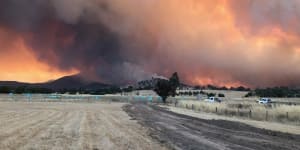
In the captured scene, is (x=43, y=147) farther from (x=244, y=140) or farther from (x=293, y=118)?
(x=293, y=118)

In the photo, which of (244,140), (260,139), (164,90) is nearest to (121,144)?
(244,140)

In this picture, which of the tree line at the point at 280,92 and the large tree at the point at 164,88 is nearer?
the large tree at the point at 164,88

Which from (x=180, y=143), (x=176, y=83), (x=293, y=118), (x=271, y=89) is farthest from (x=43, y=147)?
(x=271, y=89)

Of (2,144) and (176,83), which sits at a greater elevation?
(176,83)

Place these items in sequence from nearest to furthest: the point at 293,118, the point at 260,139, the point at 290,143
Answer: the point at 290,143 < the point at 260,139 < the point at 293,118

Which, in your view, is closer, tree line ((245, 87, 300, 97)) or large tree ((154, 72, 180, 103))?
large tree ((154, 72, 180, 103))

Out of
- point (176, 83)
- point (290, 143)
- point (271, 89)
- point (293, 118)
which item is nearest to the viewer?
point (290, 143)

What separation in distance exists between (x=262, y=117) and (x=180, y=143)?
25.0m

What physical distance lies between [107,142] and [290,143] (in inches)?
407

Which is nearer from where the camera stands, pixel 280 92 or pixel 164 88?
pixel 164 88

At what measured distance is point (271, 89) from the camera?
18700 cm

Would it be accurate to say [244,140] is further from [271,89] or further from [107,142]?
[271,89]

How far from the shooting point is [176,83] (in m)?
130

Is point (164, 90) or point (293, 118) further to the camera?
point (164, 90)
